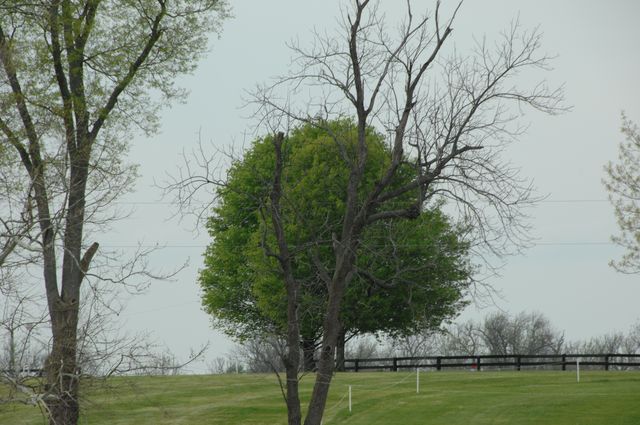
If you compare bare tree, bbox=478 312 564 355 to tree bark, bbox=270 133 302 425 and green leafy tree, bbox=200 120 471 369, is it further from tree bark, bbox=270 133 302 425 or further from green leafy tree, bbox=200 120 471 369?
tree bark, bbox=270 133 302 425

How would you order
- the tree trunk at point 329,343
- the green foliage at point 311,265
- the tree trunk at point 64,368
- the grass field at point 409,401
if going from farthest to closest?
the green foliage at point 311,265
the grass field at point 409,401
the tree trunk at point 329,343
the tree trunk at point 64,368

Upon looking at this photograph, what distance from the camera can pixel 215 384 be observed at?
3884 cm

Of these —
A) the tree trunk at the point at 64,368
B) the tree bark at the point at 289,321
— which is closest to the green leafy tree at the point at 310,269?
the tree trunk at the point at 64,368

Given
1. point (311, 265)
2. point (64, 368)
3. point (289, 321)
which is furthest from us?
point (311, 265)

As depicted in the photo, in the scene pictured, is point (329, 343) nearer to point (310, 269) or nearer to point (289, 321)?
point (289, 321)

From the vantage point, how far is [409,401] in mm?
31266

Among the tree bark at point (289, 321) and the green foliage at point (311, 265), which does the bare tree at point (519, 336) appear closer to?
the green foliage at point (311, 265)

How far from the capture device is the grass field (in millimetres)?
27594

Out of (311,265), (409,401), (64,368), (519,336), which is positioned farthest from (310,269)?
(519,336)

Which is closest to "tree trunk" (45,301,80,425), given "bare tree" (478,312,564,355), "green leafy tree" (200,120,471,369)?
"green leafy tree" (200,120,471,369)

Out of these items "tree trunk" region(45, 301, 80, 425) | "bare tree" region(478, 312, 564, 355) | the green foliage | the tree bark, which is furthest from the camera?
"bare tree" region(478, 312, 564, 355)

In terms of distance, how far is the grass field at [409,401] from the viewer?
90.5ft

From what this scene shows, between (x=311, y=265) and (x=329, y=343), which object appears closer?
(x=329, y=343)

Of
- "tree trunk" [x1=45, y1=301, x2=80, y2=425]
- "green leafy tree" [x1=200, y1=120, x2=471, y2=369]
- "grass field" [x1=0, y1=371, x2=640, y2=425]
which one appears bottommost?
"grass field" [x1=0, y1=371, x2=640, y2=425]
